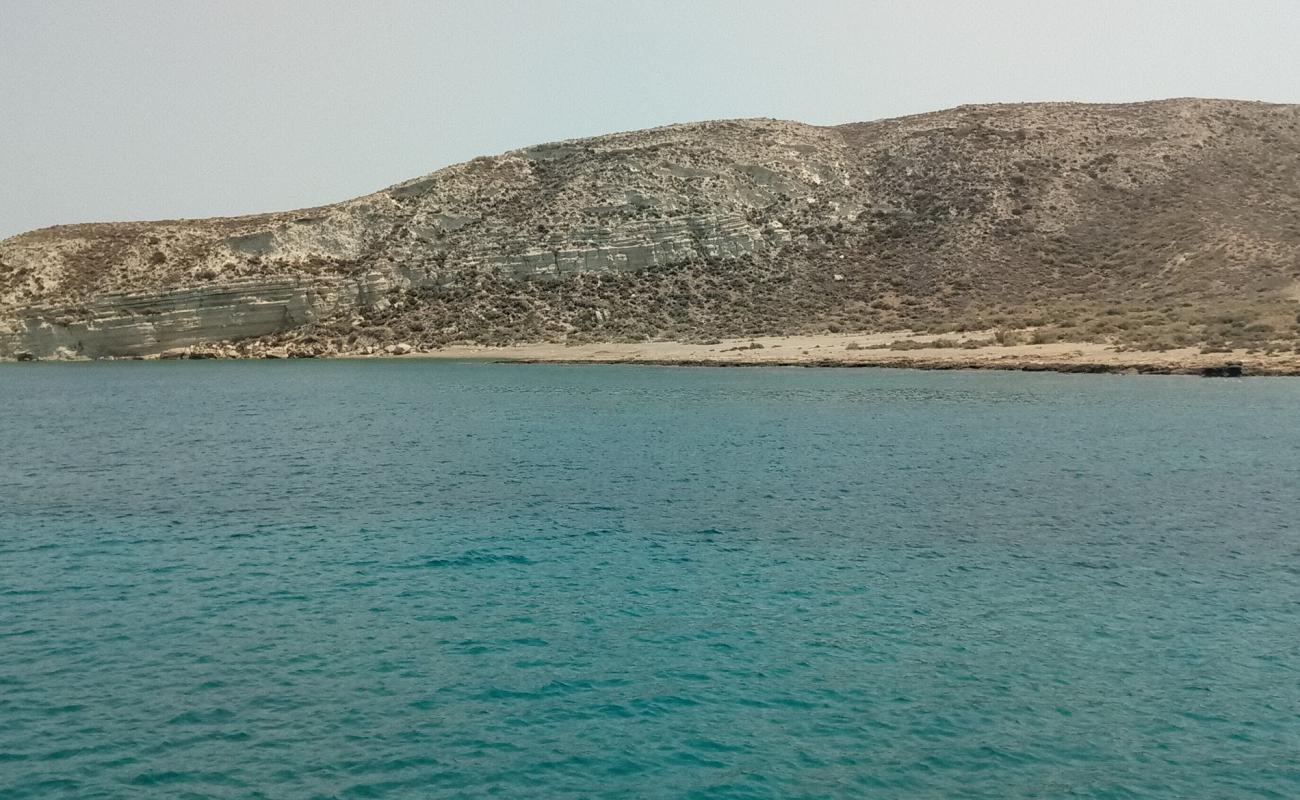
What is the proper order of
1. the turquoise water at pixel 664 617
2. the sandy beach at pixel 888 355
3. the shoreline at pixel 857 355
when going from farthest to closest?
the sandy beach at pixel 888 355, the shoreline at pixel 857 355, the turquoise water at pixel 664 617

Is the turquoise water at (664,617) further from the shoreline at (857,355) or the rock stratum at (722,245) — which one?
the rock stratum at (722,245)

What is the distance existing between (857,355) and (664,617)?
49206mm

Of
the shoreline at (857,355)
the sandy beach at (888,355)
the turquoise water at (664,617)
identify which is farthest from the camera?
the sandy beach at (888,355)

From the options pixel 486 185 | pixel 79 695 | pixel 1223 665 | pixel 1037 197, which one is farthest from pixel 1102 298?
pixel 79 695

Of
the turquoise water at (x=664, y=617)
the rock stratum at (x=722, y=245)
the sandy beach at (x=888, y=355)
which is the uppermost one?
the rock stratum at (x=722, y=245)

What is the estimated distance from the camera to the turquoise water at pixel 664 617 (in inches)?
455

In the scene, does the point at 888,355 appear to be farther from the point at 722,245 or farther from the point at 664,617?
the point at 664,617

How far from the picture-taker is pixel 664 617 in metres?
16.5

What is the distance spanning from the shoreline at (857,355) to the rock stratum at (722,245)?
165 centimetres

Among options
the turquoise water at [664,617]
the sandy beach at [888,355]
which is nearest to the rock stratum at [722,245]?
the sandy beach at [888,355]

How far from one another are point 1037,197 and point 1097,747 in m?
87.2

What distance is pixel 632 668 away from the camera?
14.4 metres

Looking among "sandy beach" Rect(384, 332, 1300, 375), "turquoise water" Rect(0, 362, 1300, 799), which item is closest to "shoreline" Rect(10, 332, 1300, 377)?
"sandy beach" Rect(384, 332, 1300, 375)

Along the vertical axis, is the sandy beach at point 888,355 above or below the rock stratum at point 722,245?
below
